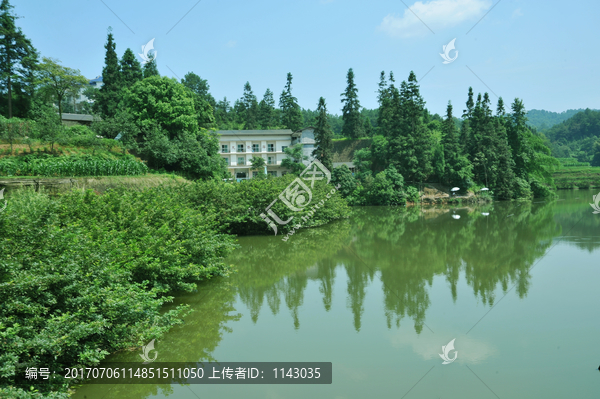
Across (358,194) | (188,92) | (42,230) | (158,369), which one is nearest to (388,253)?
(158,369)

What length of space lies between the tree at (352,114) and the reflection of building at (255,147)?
6817 mm

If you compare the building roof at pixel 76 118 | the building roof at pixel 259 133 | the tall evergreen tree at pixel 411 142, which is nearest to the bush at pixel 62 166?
the building roof at pixel 76 118

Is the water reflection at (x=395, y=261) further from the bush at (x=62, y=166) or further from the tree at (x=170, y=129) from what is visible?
the tree at (x=170, y=129)

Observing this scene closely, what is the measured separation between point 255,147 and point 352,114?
11.2 meters

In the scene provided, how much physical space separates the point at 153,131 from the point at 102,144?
3.53 metres

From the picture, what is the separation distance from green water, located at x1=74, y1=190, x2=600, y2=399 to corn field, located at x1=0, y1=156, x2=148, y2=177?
7.40 metres

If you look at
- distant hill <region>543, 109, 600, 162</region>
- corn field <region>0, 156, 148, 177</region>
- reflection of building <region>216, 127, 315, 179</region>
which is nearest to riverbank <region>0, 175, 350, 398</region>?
corn field <region>0, 156, 148, 177</region>

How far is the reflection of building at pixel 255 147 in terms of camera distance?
137ft

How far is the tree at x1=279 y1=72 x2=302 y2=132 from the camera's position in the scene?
48375mm

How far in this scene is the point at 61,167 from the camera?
613 inches

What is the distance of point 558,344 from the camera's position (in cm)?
616

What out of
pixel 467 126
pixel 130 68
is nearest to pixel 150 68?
pixel 130 68

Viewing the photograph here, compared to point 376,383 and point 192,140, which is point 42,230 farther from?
point 192,140

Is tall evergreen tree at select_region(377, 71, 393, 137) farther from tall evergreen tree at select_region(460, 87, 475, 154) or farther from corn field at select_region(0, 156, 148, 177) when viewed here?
corn field at select_region(0, 156, 148, 177)
